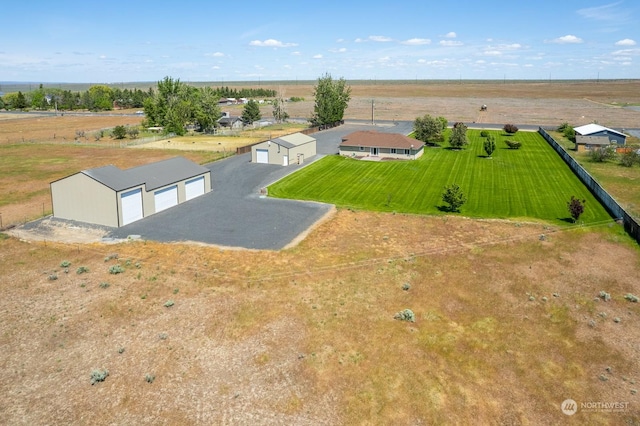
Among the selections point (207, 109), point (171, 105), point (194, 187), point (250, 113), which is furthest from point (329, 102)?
point (194, 187)

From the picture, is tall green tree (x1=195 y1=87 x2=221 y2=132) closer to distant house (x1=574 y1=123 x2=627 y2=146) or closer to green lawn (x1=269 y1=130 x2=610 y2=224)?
green lawn (x1=269 y1=130 x2=610 y2=224)

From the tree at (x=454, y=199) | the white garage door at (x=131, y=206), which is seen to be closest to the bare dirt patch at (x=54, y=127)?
the white garage door at (x=131, y=206)

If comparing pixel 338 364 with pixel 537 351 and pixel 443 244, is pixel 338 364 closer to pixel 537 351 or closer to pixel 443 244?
pixel 537 351

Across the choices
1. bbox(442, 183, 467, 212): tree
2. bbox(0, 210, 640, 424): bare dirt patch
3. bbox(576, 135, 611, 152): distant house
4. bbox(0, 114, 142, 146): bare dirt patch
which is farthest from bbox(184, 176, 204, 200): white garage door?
bbox(576, 135, 611, 152): distant house

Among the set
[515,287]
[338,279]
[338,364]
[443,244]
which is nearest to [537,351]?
[515,287]

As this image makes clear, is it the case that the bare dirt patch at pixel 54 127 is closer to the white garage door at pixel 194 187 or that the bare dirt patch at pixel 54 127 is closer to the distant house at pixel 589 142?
the white garage door at pixel 194 187
